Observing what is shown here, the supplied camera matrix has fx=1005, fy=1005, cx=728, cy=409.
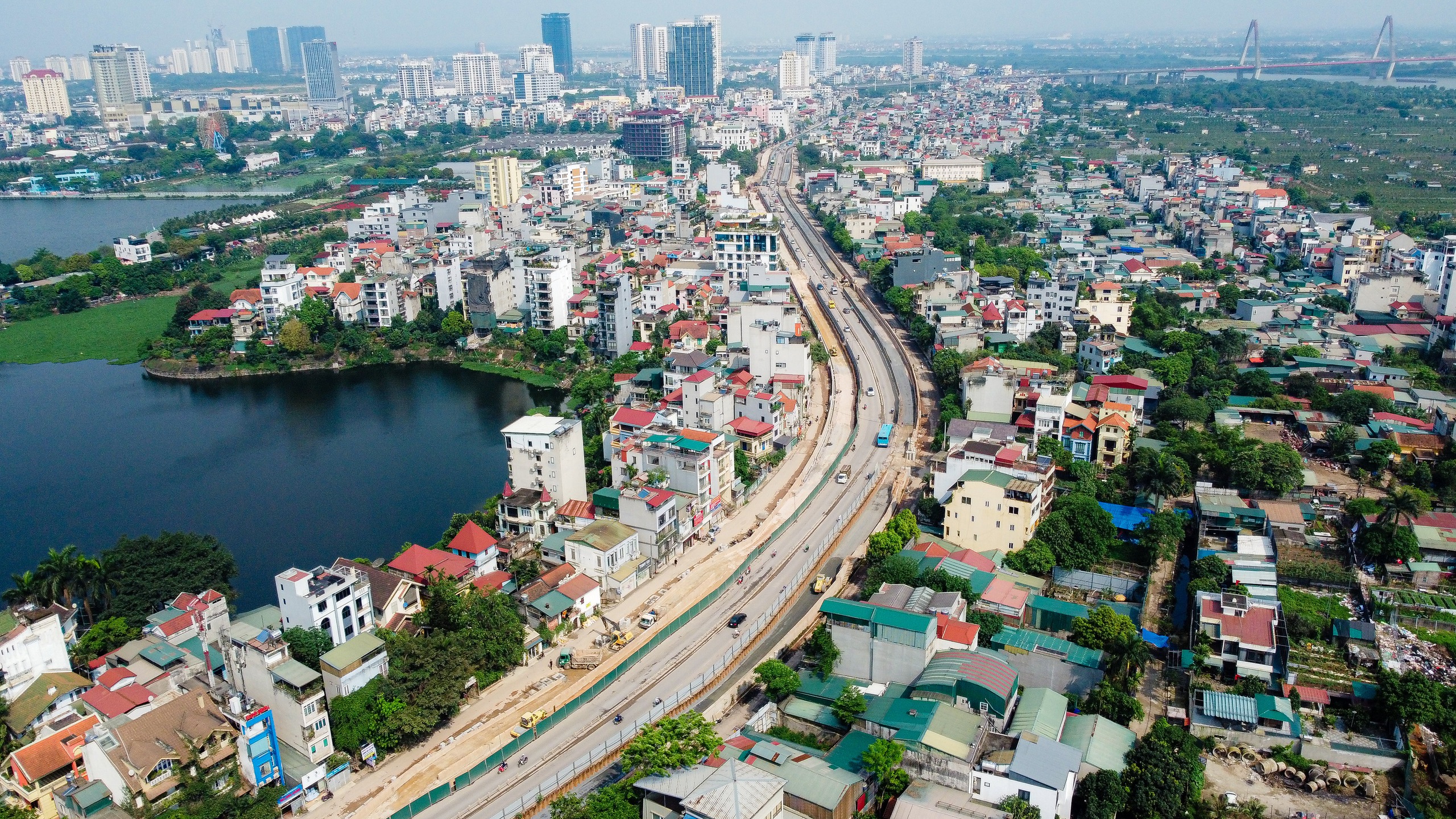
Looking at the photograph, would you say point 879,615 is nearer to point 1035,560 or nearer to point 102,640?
point 1035,560

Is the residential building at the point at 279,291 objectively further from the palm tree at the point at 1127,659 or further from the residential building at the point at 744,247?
the palm tree at the point at 1127,659

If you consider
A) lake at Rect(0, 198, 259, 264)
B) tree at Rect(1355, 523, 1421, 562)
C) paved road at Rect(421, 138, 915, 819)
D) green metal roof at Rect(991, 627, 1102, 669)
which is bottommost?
paved road at Rect(421, 138, 915, 819)

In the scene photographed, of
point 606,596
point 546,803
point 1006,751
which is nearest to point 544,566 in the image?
point 606,596

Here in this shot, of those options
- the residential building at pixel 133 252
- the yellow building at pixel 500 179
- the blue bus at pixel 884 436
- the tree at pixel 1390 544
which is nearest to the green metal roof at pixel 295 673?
the blue bus at pixel 884 436

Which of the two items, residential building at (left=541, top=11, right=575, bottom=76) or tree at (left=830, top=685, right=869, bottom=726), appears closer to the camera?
tree at (left=830, top=685, right=869, bottom=726)

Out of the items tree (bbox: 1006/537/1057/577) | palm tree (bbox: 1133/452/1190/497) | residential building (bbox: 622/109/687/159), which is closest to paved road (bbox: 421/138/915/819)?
tree (bbox: 1006/537/1057/577)

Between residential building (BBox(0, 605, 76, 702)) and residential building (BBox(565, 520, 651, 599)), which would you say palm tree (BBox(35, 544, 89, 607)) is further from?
residential building (BBox(565, 520, 651, 599))

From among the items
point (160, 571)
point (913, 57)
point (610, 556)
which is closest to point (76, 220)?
point (160, 571)

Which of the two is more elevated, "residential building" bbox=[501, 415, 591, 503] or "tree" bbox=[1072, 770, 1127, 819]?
"residential building" bbox=[501, 415, 591, 503]
